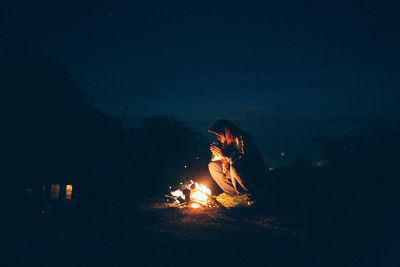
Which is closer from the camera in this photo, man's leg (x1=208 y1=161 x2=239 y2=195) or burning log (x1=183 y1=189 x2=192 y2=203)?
man's leg (x1=208 y1=161 x2=239 y2=195)

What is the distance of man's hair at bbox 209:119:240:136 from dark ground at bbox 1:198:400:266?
7.71 ft

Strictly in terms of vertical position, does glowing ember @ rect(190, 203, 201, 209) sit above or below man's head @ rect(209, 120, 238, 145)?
below

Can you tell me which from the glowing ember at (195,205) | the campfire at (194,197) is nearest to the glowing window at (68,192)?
the campfire at (194,197)

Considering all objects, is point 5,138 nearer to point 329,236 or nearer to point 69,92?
point 69,92

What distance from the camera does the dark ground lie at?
411 centimetres

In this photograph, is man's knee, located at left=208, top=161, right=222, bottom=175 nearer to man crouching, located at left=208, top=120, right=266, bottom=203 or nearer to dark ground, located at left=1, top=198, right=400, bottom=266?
man crouching, located at left=208, top=120, right=266, bottom=203

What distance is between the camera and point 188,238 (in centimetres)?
508

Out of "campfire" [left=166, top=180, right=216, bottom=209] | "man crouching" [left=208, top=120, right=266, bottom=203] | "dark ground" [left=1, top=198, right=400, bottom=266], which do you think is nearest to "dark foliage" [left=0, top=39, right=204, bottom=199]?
"dark ground" [left=1, top=198, right=400, bottom=266]

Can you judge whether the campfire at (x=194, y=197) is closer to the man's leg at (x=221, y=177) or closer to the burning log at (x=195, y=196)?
the burning log at (x=195, y=196)

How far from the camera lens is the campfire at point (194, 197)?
7828mm

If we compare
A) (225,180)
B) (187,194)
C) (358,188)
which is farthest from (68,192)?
(358,188)

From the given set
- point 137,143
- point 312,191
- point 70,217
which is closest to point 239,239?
point 70,217

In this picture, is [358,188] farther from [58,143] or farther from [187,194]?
[58,143]

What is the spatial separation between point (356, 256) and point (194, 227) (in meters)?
3.24
